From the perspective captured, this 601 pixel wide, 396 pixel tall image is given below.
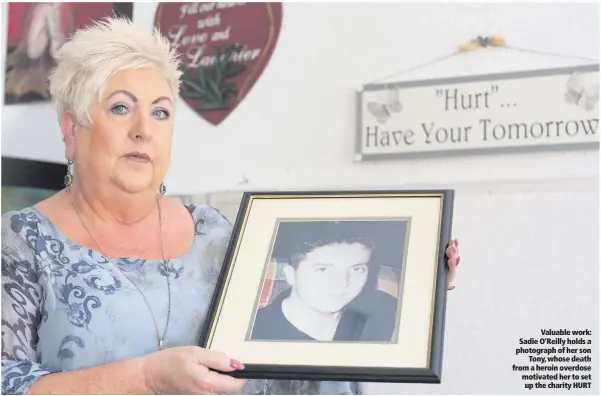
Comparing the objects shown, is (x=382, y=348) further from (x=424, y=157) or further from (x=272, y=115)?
(x=272, y=115)

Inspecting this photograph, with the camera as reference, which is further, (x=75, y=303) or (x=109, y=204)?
(x=109, y=204)

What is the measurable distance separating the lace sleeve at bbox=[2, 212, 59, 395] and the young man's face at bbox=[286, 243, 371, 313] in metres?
0.37

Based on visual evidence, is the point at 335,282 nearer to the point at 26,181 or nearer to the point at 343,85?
the point at 343,85

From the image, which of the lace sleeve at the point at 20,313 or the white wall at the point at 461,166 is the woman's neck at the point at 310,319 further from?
the white wall at the point at 461,166

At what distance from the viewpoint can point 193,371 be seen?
1.03 meters

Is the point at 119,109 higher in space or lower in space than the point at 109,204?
higher

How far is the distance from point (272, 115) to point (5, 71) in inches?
27.0

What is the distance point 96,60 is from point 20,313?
0.38 m

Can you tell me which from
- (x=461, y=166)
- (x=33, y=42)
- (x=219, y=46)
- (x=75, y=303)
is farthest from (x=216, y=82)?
(x=75, y=303)

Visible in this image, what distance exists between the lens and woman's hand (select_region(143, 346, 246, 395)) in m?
1.03

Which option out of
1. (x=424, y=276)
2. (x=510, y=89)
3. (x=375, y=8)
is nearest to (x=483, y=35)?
(x=510, y=89)

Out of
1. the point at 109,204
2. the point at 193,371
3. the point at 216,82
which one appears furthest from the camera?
the point at 216,82

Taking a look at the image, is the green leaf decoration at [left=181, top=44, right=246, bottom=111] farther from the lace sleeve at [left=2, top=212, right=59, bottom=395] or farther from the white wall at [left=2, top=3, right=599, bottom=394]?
the lace sleeve at [left=2, top=212, right=59, bottom=395]

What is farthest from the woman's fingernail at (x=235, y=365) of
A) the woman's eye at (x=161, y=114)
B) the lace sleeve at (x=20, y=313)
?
the woman's eye at (x=161, y=114)
